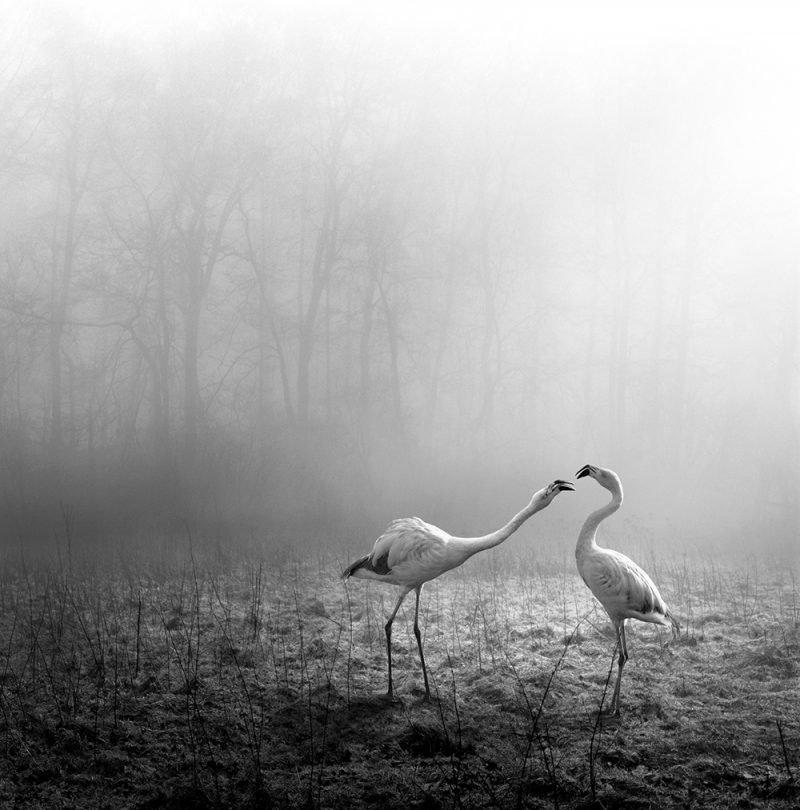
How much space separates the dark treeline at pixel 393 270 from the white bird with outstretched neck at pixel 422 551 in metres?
8.86

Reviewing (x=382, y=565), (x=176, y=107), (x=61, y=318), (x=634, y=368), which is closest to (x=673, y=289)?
(x=634, y=368)

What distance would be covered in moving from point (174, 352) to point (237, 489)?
11.1 feet

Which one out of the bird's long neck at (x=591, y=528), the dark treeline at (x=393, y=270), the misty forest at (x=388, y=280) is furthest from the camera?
the dark treeline at (x=393, y=270)

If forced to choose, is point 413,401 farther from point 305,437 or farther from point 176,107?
point 176,107

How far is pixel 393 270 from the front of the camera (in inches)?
655

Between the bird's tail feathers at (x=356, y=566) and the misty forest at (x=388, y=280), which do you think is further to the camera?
the misty forest at (x=388, y=280)

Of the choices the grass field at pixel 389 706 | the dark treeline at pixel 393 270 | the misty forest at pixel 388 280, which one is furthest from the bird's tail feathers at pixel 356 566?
the dark treeline at pixel 393 270

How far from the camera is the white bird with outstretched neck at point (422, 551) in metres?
4.46

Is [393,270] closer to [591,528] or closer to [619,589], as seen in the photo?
[591,528]

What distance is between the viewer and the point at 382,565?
470cm

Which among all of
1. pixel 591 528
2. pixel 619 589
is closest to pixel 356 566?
pixel 591 528

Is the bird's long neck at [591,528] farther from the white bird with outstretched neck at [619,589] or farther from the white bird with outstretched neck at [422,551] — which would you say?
the white bird with outstretched neck at [422,551]

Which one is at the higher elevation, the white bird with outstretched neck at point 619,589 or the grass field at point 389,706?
the white bird with outstretched neck at point 619,589

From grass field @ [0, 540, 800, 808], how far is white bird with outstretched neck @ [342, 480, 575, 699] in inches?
21.3
